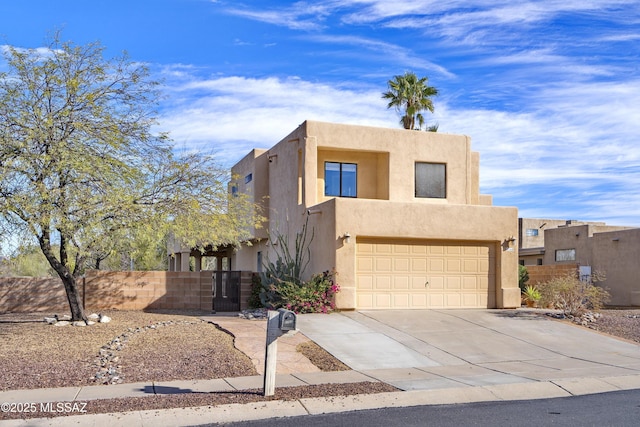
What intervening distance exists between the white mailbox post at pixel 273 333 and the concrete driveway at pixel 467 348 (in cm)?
220

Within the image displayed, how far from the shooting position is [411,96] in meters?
35.6

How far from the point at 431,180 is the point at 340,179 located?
3532 mm

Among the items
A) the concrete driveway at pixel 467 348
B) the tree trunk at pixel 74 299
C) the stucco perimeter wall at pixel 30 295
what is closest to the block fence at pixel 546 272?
the concrete driveway at pixel 467 348

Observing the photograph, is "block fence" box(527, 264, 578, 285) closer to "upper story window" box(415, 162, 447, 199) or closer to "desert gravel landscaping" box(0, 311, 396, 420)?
"upper story window" box(415, 162, 447, 199)

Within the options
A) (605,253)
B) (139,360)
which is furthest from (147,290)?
(605,253)

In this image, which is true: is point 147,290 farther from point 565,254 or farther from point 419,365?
point 565,254

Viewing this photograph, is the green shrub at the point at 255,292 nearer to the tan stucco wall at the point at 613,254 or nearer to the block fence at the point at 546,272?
the block fence at the point at 546,272

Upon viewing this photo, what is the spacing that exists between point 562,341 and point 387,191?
9799 millimetres

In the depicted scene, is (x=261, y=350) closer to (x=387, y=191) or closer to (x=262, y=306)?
(x=262, y=306)

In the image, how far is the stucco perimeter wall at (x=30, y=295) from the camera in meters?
21.8

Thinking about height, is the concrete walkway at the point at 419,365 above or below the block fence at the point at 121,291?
below

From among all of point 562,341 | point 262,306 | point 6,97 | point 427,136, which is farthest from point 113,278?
point 562,341

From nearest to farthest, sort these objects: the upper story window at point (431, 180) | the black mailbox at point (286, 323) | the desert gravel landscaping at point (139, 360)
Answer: the desert gravel landscaping at point (139, 360), the black mailbox at point (286, 323), the upper story window at point (431, 180)

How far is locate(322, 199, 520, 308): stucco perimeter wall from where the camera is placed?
65.5 ft
